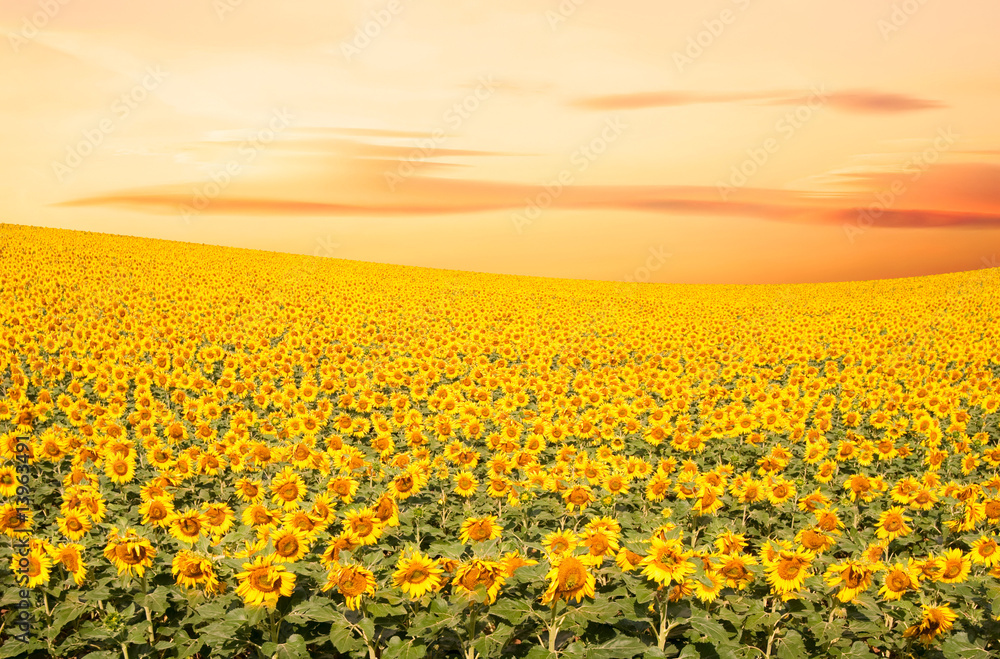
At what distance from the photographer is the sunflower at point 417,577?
4.36m

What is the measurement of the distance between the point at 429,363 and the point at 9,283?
19877mm

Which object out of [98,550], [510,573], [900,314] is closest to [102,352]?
[98,550]

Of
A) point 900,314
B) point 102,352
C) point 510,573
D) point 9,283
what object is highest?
point 900,314

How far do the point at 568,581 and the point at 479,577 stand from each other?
1.97 ft

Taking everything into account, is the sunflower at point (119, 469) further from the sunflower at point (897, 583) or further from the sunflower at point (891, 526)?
the sunflower at point (891, 526)

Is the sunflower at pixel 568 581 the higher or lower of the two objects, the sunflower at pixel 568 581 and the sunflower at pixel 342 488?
the lower

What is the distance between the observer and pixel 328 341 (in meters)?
19.4

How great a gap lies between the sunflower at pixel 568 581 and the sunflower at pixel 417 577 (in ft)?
2.59

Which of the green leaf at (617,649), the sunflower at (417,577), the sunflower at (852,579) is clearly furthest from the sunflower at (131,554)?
the sunflower at (852,579)

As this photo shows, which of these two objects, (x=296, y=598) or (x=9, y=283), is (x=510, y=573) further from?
(x=9, y=283)

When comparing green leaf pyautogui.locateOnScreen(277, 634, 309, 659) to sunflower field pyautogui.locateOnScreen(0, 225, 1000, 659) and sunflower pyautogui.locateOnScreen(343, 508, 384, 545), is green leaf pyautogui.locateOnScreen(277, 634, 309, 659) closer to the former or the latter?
sunflower field pyautogui.locateOnScreen(0, 225, 1000, 659)

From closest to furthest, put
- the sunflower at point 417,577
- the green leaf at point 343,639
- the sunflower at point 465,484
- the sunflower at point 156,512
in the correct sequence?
the green leaf at point 343,639 < the sunflower at point 417,577 < the sunflower at point 156,512 < the sunflower at point 465,484

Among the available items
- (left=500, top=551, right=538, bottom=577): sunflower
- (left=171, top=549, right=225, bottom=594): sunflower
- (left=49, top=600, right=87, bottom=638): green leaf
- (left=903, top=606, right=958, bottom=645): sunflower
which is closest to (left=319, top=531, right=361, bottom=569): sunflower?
(left=171, top=549, right=225, bottom=594): sunflower

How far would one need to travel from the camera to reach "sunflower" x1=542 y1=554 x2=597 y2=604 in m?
4.03
